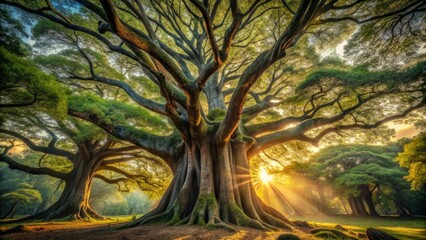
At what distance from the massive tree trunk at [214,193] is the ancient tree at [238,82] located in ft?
0.12

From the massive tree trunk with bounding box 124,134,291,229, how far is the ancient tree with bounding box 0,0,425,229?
0.12 ft

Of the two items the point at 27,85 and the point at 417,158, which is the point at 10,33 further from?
the point at 417,158

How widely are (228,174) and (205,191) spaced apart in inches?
41.5

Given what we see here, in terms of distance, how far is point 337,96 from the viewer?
24.5ft

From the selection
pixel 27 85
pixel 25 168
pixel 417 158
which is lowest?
pixel 417 158

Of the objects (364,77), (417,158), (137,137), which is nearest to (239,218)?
(137,137)

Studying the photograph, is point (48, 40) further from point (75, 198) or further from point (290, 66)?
point (290, 66)

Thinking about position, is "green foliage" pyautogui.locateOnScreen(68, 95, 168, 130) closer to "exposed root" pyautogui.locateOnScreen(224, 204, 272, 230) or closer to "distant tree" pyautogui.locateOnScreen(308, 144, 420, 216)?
"exposed root" pyautogui.locateOnScreen(224, 204, 272, 230)

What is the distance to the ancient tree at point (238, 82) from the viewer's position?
15.9ft

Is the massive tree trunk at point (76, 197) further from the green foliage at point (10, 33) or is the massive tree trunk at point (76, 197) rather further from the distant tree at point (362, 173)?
the distant tree at point (362, 173)

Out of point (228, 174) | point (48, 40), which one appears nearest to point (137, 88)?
point (48, 40)

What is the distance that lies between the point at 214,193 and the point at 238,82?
3869 mm

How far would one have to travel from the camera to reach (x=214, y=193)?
258 inches

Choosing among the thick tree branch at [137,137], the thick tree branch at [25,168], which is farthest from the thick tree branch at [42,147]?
the thick tree branch at [137,137]
